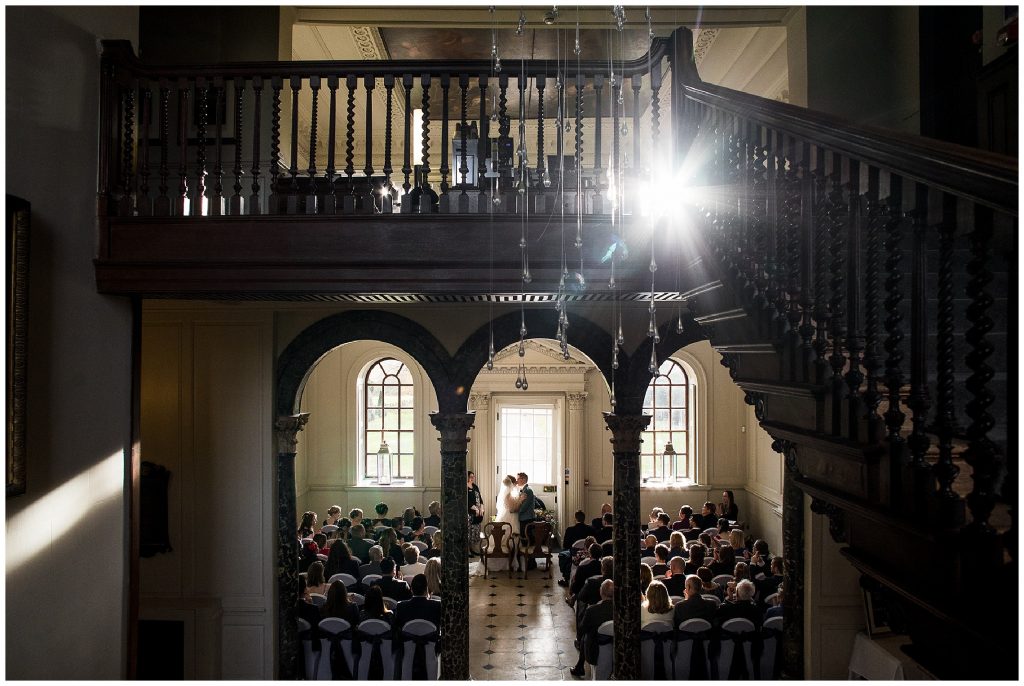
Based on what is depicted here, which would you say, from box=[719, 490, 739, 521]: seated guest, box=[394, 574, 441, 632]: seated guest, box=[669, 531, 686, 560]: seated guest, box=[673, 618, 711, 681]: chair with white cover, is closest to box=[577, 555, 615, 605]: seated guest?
box=[673, 618, 711, 681]: chair with white cover

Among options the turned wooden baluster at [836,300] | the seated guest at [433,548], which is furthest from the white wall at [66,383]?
the seated guest at [433,548]

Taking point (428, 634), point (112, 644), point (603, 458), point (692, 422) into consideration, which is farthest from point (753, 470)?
point (112, 644)

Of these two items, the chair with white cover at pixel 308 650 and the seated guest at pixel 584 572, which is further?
the seated guest at pixel 584 572

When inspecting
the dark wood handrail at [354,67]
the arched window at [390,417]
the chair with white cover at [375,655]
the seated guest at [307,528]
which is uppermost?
the dark wood handrail at [354,67]

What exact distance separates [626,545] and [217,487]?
3731mm

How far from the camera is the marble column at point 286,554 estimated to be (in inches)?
253

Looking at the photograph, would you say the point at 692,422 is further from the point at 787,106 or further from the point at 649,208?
the point at 787,106

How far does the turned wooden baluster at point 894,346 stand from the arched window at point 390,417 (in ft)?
36.3

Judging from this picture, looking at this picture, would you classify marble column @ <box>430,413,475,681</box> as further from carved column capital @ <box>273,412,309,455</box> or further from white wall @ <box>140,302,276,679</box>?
white wall @ <box>140,302,276,679</box>

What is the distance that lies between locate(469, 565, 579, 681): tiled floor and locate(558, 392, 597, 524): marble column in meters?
1.56

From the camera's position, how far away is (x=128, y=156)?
154 inches

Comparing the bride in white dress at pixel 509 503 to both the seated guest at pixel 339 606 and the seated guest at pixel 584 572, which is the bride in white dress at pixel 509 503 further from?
the seated guest at pixel 339 606

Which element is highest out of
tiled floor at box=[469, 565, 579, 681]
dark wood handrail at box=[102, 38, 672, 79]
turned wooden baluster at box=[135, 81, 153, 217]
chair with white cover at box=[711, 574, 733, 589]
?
dark wood handrail at box=[102, 38, 672, 79]

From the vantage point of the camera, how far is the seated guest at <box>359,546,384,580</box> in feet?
26.7
